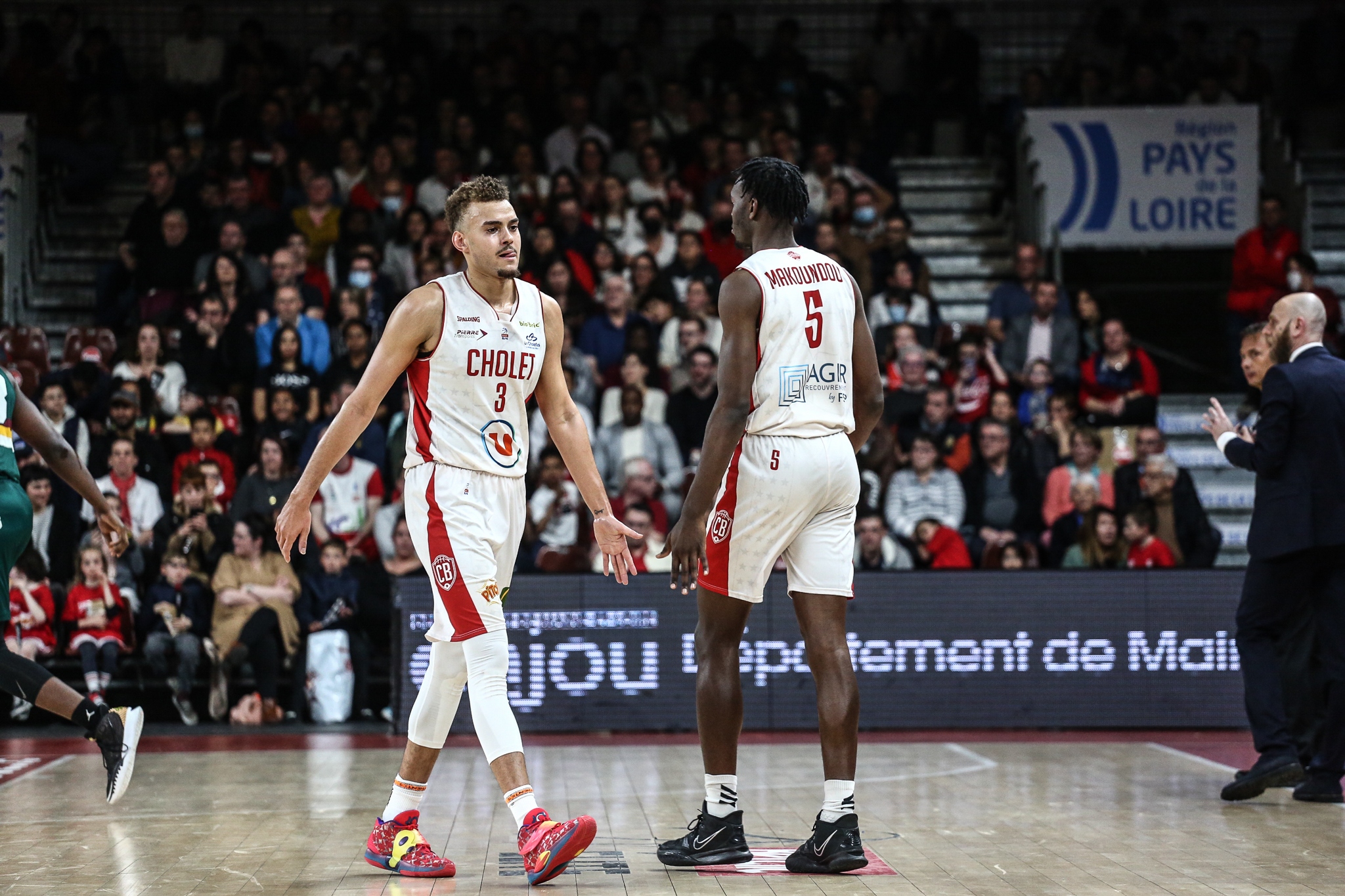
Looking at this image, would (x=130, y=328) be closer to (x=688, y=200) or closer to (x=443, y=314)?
(x=688, y=200)

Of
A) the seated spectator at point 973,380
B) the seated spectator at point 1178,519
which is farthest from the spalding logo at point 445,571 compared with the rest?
the seated spectator at point 973,380

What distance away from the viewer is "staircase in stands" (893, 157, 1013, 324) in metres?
15.8

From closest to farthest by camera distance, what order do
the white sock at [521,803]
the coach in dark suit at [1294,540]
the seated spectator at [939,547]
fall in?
the white sock at [521,803] < the coach in dark suit at [1294,540] < the seated spectator at [939,547]

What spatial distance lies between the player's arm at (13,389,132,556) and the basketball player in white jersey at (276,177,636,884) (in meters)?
1.51

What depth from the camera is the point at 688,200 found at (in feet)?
48.4

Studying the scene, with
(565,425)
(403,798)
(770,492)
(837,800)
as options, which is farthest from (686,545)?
(403,798)

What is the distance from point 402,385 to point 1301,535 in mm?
8102

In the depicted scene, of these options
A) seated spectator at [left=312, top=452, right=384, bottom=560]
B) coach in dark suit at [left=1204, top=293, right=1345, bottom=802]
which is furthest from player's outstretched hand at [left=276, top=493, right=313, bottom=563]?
seated spectator at [left=312, top=452, right=384, bottom=560]

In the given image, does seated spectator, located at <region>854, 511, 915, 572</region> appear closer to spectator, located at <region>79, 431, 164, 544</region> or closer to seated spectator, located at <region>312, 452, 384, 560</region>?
seated spectator, located at <region>312, 452, 384, 560</region>

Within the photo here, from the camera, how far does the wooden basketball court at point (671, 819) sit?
16.8 ft

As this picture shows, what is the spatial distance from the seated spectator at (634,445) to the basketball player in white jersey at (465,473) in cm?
630

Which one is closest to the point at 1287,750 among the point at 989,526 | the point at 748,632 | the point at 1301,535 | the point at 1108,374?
the point at 1301,535

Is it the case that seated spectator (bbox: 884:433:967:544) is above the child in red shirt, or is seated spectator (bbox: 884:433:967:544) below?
above

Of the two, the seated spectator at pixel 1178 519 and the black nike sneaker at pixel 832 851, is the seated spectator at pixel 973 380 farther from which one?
the black nike sneaker at pixel 832 851
